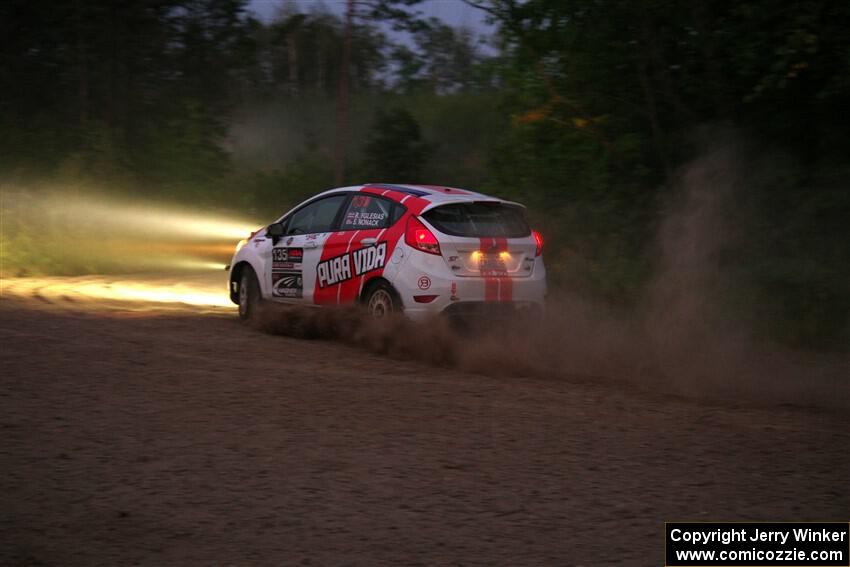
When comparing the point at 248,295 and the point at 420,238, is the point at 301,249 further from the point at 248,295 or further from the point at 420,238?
the point at 420,238

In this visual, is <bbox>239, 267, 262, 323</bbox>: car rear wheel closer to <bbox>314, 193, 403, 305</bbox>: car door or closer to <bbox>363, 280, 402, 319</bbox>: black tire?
<bbox>314, 193, 403, 305</bbox>: car door

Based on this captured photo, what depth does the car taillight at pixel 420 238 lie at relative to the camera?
9.80 meters

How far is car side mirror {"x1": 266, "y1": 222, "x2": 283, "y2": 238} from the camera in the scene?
11.9 m

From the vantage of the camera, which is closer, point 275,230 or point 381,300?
point 381,300

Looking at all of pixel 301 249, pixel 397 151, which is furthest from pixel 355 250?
pixel 397 151

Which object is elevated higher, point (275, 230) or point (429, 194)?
point (429, 194)

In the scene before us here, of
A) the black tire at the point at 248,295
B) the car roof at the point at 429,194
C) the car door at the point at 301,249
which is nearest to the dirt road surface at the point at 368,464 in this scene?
the car roof at the point at 429,194

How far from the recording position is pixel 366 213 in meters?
10.8

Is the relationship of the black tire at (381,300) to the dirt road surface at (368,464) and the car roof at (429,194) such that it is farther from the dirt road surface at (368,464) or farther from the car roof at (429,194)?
the dirt road surface at (368,464)

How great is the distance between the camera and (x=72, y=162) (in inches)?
909

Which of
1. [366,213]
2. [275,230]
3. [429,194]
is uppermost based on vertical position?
[429,194]

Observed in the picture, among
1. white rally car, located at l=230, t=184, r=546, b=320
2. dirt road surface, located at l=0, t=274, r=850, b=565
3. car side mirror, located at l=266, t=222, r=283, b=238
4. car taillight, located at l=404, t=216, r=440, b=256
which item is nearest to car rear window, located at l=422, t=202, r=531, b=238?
white rally car, located at l=230, t=184, r=546, b=320

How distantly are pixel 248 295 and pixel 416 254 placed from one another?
333cm

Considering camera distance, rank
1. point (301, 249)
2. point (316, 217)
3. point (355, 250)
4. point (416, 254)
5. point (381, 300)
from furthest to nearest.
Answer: point (316, 217), point (301, 249), point (355, 250), point (381, 300), point (416, 254)
